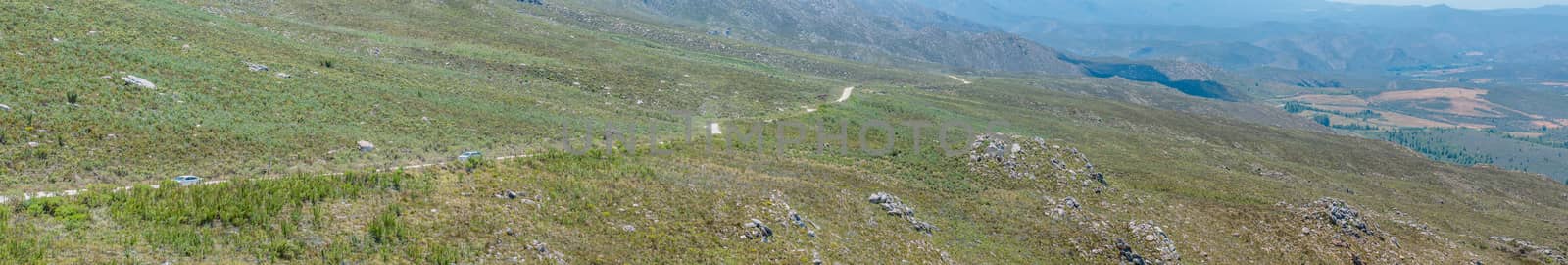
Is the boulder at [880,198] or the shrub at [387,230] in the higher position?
the shrub at [387,230]

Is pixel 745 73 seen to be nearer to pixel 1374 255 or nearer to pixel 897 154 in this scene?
pixel 897 154

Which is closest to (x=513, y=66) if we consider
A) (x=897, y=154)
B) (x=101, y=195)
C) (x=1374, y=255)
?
(x=897, y=154)

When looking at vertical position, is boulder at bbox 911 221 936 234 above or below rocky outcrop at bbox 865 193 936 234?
below

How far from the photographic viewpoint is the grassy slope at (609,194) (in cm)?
1898

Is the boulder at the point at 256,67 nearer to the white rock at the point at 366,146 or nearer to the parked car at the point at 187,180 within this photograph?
the white rock at the point at 366,146

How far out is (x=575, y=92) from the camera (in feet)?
210

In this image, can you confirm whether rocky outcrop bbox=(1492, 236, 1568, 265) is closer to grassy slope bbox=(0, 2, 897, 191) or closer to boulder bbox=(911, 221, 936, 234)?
boulder bbox=(911, 221, 936, 234)

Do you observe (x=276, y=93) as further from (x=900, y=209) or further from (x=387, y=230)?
(x=900, y=209)

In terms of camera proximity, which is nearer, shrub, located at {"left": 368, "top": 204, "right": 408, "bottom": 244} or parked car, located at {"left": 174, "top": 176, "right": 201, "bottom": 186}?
shrub, located at {"left": 368, "top": 204, "right": 408, "bottom": 244}

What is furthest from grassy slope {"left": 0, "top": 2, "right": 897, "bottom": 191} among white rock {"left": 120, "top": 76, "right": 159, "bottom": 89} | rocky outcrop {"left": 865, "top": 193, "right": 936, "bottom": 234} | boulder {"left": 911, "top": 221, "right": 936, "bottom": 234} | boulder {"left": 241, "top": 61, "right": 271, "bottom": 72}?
boulder {"left": 911, "top": 221, "right": 936, "bottom": 234}

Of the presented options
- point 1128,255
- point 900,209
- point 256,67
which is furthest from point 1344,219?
point 256,67

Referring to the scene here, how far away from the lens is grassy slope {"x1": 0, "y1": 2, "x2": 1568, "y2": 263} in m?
19.0

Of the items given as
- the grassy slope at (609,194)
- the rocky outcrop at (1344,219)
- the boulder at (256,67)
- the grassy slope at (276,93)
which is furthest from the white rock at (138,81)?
the rocky outcrop at (1344,219)

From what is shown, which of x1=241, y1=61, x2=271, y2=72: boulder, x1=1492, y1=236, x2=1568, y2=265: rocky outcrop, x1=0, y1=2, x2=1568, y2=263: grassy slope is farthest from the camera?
x1=1492, y1=236, x2=1568, y2=265: rocky outcrop
